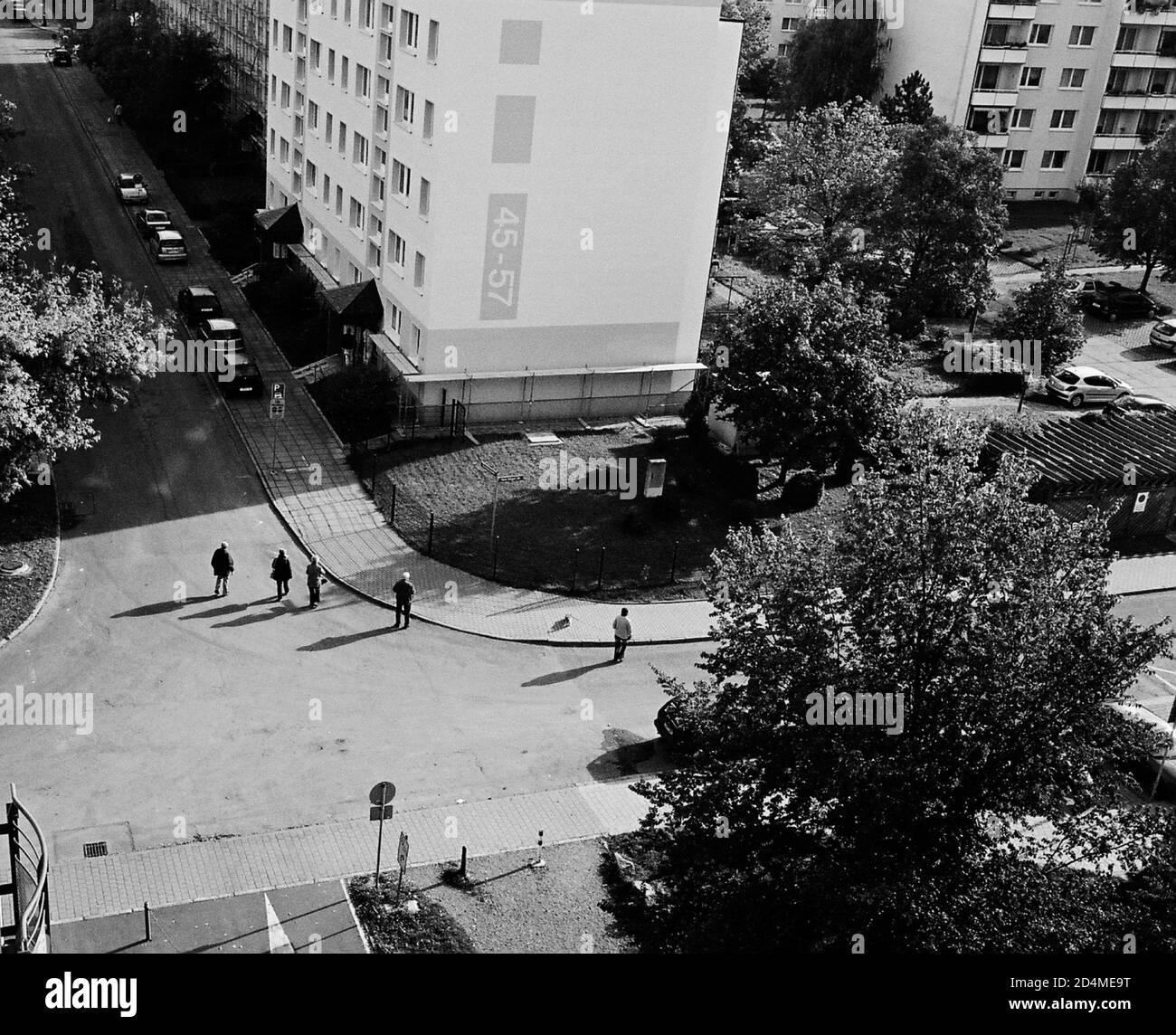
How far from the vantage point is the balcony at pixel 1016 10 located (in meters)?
63.0

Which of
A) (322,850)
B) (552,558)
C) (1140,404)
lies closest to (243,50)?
(552,558)

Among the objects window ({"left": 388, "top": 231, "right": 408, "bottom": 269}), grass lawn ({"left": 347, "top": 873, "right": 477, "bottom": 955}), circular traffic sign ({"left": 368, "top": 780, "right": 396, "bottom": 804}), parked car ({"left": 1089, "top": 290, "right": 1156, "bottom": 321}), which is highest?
window ({"left": 388, "top": 231, "right": 408, "bottom": 269})

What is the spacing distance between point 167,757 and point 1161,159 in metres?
47.7

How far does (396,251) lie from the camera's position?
3953cm

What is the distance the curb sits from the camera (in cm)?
2660

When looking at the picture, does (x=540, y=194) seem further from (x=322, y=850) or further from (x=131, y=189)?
(x=131, y=189)

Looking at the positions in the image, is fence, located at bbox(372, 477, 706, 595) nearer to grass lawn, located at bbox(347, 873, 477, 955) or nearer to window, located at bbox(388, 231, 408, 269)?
window, located at bbox(388, 231, 408, 269)

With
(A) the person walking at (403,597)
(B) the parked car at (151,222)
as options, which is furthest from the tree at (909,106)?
(A) the person walking at (403,597)

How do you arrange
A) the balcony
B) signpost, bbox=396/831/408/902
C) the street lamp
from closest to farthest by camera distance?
signpost, bbox=396/831/408/902 < the street lamp < the balcony

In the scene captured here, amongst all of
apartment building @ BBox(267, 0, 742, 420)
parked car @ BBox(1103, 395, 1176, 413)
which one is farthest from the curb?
parked car @ BBox(1103, 395, 1176, 413)

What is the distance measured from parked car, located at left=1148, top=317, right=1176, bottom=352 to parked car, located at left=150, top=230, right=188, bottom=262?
36853 mm

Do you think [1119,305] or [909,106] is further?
[909,106]

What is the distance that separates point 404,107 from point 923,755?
2790cm

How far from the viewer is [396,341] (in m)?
39.4
